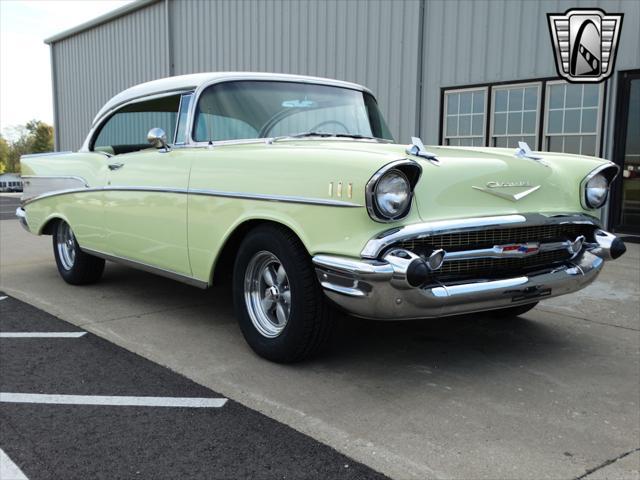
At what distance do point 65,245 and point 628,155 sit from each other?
7447 mm

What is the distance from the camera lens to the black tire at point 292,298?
10.5 ft

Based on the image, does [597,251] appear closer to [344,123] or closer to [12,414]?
[344,123]

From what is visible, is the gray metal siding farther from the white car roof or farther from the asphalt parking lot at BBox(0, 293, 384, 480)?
the asphalt parking lot at BBox(0, 293, 384, 480)

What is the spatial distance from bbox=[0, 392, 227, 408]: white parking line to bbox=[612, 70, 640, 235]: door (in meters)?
7.70

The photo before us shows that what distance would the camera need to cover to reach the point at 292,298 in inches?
127

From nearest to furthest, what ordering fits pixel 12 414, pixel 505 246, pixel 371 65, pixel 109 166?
pixel 12 414 < pixel 505 246 < pixel 109 166 < pixel 371 65

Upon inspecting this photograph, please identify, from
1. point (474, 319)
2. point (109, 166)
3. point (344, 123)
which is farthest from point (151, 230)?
point (474, 319)

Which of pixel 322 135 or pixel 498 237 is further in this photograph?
pixel 322 135

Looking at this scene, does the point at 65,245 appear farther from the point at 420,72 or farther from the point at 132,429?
the point at 420,72

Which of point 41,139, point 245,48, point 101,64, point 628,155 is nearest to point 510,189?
point 628,155

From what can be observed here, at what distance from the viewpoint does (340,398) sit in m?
3.00

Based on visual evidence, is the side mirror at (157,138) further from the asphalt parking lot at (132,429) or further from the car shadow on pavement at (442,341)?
the asphalt parking lot at (132,429)

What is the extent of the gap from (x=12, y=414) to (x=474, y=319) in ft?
9.85

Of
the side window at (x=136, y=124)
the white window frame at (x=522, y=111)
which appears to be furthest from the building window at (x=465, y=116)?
the side window at (x=136, y=124)
